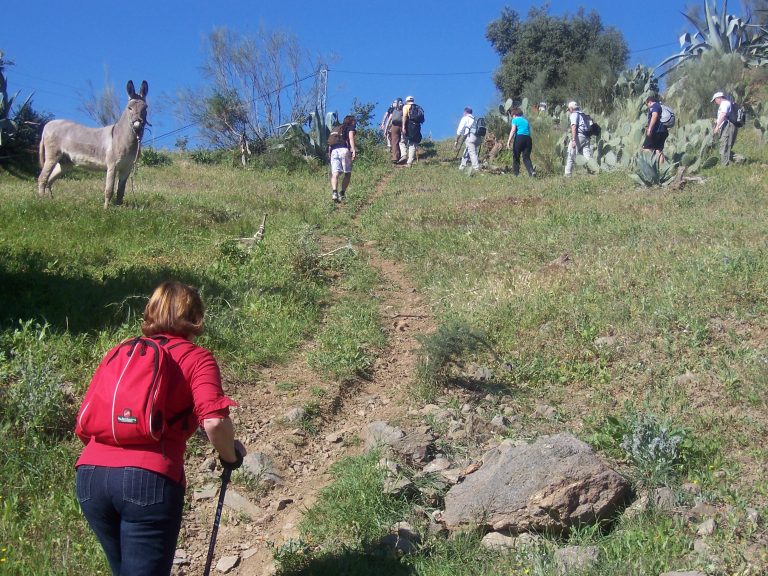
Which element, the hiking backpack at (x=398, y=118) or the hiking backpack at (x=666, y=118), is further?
the hiking backpack at (x=398, y=118)

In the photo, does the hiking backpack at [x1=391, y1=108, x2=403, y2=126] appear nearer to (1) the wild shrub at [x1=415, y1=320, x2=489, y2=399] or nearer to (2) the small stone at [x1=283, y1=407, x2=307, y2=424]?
(1) the wild shrub at [x1=415, y1=320, x2=489, y2=399]

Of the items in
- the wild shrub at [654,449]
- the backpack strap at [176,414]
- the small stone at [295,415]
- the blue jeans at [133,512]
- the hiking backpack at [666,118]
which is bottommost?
the small stone at [295,415]

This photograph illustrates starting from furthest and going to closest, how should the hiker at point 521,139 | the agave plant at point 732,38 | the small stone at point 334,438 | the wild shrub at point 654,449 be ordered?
the agave plant at point 732,38
the hiker at point 521,139
the small stone at point 334,438
the wild shrub at point 654,449

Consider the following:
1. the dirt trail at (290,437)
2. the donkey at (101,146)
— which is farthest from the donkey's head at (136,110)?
the dirt trail at (290,437)

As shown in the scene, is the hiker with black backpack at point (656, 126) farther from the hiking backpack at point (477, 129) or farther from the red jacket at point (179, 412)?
the red jacket at point (179, 412)

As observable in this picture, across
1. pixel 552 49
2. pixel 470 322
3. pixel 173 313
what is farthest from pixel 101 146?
pixel 552 49

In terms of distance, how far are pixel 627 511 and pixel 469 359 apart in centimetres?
237

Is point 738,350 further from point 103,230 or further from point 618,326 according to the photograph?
point 103,230

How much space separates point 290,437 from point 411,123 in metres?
17.1

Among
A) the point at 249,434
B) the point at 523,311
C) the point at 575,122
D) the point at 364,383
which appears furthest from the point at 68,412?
the point at 575,122

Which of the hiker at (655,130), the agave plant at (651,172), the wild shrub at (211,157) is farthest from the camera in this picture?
the wild shrub at (211,157)

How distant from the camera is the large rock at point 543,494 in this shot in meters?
4.14

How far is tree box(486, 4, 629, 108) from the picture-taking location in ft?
124

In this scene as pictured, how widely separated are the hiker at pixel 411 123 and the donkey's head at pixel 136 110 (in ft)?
34.2
